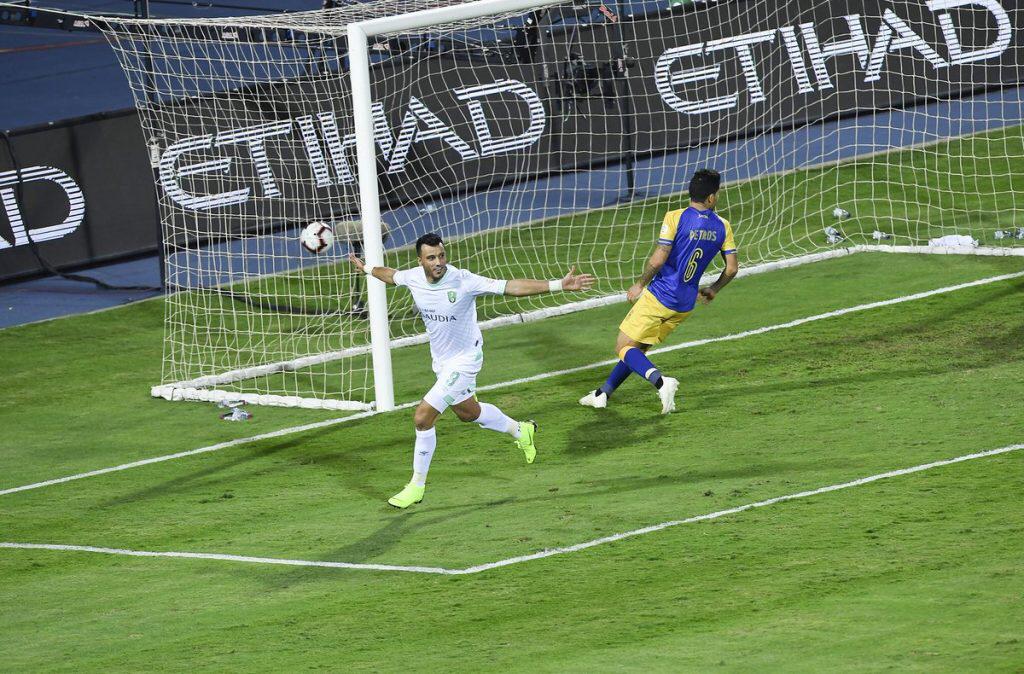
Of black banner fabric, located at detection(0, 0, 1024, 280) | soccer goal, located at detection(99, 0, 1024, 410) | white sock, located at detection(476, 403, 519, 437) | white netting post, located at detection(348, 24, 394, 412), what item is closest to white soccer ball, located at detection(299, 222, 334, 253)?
soccer goal, located at detection(99, 0, 1024, 410)

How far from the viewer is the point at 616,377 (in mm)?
11695

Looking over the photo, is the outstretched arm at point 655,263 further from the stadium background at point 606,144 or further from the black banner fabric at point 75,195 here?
the black banner fabric at point 75,195

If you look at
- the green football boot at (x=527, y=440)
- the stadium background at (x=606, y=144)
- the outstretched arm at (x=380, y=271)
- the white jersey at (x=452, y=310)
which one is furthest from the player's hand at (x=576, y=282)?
the stadium background at (x=606, y=144)

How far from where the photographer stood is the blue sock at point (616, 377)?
38.2 ft

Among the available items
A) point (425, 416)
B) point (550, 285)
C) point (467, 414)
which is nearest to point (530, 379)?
point (467, 414)

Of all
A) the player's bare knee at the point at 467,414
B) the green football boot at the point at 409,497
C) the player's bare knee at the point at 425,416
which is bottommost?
the green football boot at the point at 409,497

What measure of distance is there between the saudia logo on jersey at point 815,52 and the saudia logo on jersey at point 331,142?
216cm

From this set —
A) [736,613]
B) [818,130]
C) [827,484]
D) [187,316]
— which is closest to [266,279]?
[187,316]

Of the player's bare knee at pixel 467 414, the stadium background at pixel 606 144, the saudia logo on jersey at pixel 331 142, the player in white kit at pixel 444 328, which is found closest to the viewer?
the player in white kit at pixel 444 328

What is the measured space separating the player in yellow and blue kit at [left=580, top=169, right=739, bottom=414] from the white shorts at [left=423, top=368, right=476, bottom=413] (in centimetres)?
182

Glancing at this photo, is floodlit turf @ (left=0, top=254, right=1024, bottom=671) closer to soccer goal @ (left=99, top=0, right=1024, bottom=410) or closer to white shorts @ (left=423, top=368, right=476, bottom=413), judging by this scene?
white shorts @ (left=423, top=368, right=476, bottom=413)

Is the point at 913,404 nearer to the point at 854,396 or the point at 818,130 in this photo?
the point at 854,396

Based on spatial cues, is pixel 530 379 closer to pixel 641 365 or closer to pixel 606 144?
pixel 641 365

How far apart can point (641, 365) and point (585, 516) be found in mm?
2354
